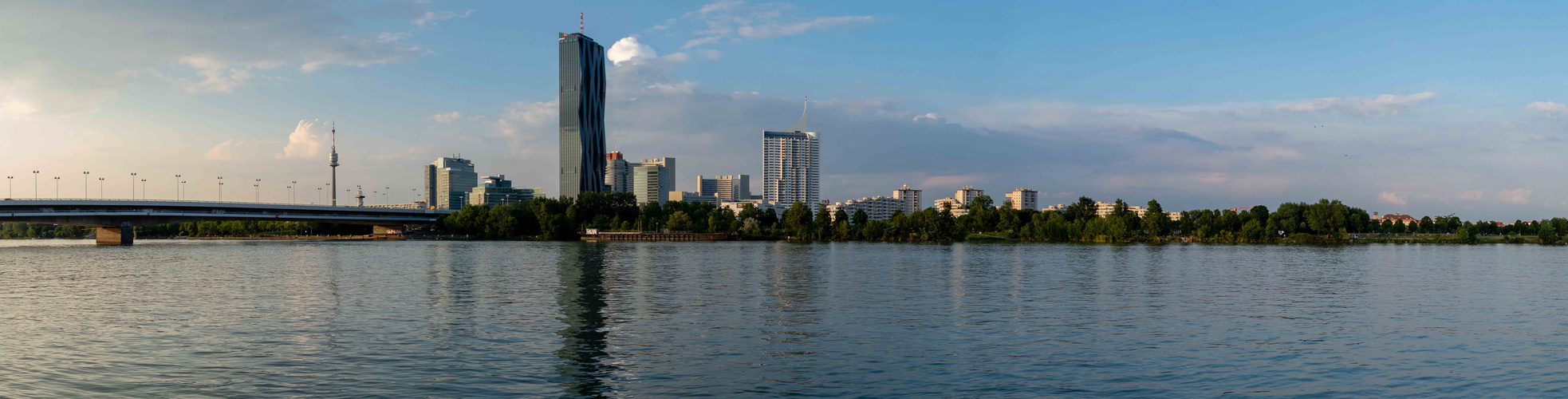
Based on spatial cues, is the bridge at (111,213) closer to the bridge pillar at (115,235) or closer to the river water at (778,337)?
the bridge pillar at (115,235)

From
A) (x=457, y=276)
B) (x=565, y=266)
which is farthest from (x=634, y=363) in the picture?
(x=565, y=266)

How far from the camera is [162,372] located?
25.8 m

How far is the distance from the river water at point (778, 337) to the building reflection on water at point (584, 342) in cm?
16

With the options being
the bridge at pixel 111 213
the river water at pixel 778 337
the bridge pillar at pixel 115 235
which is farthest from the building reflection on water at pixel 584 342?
the bridge pillar at pixel 115 235

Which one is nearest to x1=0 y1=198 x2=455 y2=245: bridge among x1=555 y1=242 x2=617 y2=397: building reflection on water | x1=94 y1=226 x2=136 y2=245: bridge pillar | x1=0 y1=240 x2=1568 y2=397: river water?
x1=94 y1=226 x2=136 y2=245: bridge pillar

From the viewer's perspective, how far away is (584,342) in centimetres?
3253

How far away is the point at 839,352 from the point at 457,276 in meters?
49.7

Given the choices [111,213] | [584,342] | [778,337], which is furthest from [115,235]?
[778,337]

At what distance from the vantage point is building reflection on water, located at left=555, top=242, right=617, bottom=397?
24.3m

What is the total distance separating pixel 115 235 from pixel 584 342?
187 m

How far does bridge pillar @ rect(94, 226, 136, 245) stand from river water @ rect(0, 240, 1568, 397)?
126m

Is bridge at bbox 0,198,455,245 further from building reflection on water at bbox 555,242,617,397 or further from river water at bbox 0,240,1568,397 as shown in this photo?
building reflection on water at bbox 555,242,617,397

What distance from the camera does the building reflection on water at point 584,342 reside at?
24281mm

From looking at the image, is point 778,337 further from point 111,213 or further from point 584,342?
point 111,213
